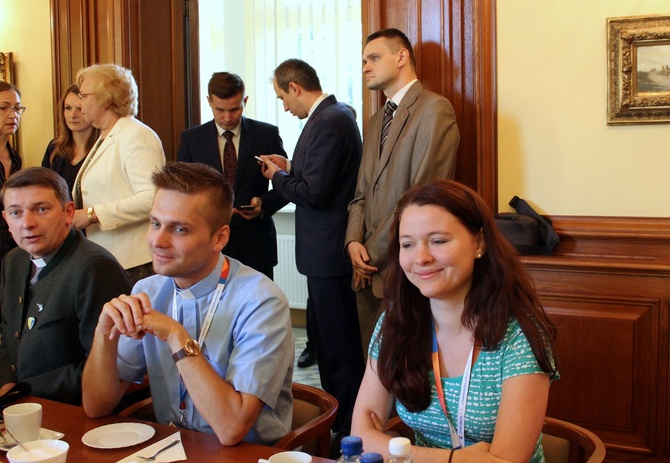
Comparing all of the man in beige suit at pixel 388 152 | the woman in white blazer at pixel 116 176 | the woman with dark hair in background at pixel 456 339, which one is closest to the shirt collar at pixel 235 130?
the woman in white blazer at pixel 116 176

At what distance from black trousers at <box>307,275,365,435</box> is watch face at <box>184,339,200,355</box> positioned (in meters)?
1.86

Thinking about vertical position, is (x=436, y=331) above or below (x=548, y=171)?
below

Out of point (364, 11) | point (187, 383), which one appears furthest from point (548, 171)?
point (187, 383)

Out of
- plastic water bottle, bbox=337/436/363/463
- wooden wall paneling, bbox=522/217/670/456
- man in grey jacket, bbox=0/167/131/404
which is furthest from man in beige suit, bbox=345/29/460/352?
plastic water bottle, bbox=337/436/363/463

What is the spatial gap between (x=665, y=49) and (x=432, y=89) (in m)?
1.02

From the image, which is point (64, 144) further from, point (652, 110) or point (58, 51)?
point (652, 110)

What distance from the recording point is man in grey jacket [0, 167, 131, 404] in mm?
2186

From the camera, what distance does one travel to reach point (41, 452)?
1.47 meters

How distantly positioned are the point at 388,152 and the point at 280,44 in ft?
11.0

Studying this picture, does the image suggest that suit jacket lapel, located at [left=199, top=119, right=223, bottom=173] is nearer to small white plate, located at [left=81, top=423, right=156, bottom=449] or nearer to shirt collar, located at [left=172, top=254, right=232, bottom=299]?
shirt collar, located at [left=172, top=254, right=232, bottom=299]

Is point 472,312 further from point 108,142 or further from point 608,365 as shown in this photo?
point 108,142

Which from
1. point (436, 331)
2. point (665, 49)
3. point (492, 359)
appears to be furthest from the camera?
point (665, 49)

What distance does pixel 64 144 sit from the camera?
13.2ft

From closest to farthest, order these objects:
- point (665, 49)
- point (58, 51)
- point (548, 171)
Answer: point (665, 49) < point (548, 171) < point (58, 51)
